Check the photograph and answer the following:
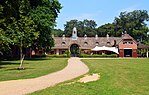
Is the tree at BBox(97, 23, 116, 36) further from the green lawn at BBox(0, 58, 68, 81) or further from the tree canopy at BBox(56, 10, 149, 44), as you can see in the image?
the green lawn at BBox(0, 58, 68, 81)

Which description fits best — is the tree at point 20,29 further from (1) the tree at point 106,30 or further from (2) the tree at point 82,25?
(2) the tree at point 82,25

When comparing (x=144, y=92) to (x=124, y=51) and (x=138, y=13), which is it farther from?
(x=138, y=13)

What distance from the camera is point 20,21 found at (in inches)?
1483

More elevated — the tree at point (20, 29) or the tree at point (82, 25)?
the tree at point (82, 25)

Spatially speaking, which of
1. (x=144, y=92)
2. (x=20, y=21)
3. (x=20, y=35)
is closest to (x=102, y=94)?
(x=144, y=92)

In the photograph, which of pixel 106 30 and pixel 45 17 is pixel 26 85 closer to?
pixel 45 17

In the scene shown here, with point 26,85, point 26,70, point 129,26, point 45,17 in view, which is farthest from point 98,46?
point 26,85

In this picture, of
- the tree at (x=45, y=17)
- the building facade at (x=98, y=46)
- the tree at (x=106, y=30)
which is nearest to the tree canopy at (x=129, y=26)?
the tree at (x=106, y=30)

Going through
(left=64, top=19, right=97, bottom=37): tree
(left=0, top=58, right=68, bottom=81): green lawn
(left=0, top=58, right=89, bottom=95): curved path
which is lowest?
(left=0, top=58, right=89, bottom=95): curved path

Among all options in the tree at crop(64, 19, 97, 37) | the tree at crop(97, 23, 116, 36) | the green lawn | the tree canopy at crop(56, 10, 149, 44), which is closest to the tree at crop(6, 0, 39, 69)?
the green lawn

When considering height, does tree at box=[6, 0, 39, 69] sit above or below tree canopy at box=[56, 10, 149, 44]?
below

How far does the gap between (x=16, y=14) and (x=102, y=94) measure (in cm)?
2664

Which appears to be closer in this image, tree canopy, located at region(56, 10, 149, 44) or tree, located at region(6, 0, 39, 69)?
tree, located at region(6, 0, 39, 69)

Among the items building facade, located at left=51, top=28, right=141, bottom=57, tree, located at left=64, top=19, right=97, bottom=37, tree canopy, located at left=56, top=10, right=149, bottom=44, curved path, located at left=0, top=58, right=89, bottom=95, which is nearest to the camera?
curved path, located at left=0, top=58, right=89, bottom=95
